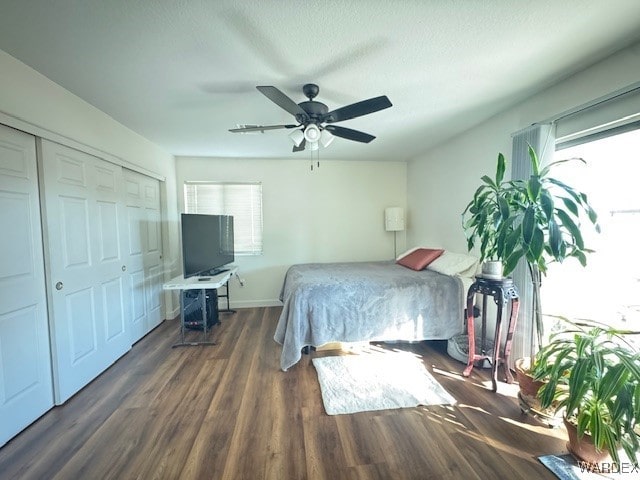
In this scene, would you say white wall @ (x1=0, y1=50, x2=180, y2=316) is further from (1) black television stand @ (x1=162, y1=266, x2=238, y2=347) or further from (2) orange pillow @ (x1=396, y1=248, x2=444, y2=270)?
(2) orange pillow @ (x1=396, y1=248, x2=444, y2=270)

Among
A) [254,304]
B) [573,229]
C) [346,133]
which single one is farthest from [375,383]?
[254,304]

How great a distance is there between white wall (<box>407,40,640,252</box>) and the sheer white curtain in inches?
6.4

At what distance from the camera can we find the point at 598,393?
50.1 inches

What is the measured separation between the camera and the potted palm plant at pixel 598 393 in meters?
1.22

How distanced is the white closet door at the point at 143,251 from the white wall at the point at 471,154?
12.6 feet

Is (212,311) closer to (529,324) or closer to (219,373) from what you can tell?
(219,373)

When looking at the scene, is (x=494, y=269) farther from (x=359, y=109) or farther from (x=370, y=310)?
(x=359, y=109)

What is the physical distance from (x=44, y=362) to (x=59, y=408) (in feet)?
1.28

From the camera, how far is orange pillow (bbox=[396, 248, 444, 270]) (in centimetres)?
315

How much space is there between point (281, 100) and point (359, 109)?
54 cm

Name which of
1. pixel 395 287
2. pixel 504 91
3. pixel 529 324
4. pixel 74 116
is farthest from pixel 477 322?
pixel 74 116

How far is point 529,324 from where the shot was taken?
2.10 m

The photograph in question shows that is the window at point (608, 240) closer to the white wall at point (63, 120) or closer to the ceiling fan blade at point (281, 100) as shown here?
the ceiling fan blade at point (281, 100)

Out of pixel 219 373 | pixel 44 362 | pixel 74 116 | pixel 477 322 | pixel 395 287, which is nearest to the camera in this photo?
pixel 44 362
